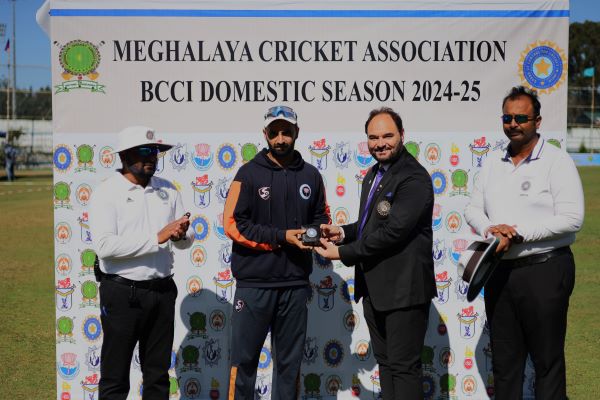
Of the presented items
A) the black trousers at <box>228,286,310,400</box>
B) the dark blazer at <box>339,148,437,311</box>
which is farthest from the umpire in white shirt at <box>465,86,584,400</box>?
the black trousers at <box>228,286,310,400</box>

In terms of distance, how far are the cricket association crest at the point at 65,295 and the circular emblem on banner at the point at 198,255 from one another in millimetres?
836

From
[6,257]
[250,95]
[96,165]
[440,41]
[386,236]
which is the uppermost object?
[440,41]

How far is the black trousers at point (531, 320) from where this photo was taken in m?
3.87

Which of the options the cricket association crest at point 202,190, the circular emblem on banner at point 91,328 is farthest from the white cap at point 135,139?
the circular emblem on banner at point 91,328

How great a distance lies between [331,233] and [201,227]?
50.2 inches

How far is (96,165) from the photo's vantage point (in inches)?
200

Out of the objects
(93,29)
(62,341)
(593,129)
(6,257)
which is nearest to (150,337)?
(62,341)

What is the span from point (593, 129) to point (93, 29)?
169ft

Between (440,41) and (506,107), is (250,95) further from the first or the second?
(506,107)

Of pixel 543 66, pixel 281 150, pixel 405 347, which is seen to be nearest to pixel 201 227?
pixel 281 150

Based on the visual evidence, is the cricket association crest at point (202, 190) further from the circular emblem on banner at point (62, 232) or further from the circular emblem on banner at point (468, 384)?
the circular emblem on banner at point (468, 384)

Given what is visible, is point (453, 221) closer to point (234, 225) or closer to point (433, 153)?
point (433, 153)

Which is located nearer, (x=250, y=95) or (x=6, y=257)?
(x=250, y=95)

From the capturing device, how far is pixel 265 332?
14.4 ft
